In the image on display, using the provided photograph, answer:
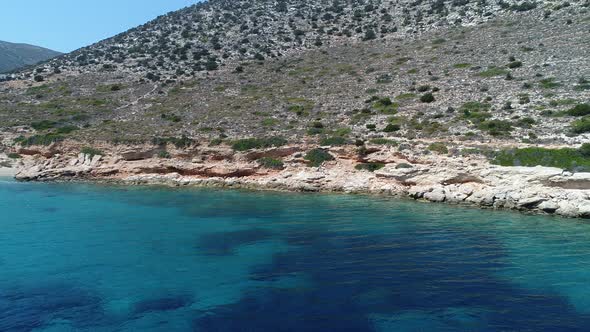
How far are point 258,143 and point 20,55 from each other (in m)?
172

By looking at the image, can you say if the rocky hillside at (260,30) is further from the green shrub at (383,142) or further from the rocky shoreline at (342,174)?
the green shrub at (383,142)

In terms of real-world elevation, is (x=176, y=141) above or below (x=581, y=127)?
below

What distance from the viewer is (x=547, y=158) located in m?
24.1

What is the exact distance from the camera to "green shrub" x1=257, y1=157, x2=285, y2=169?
32.3 metres

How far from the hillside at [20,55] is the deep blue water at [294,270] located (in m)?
149

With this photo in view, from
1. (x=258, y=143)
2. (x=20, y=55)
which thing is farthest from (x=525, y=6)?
(x=20, y=55)

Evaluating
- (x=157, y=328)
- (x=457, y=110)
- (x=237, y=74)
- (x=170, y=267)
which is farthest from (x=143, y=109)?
(x=157, y=328)

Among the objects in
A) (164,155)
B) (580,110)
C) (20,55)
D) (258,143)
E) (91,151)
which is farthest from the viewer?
(20,55)

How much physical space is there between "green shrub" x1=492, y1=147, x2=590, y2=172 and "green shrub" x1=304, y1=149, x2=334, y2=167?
1100 cm

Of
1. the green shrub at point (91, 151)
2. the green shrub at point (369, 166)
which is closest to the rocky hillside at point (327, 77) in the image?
the green shrub at point (91, 151)

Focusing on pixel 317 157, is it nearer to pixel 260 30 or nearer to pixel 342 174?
pixel 342 174

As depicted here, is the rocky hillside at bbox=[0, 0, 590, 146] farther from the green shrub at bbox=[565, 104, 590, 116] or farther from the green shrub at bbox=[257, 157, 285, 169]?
the green shrub at bbox=[257, 157, 285, 169]

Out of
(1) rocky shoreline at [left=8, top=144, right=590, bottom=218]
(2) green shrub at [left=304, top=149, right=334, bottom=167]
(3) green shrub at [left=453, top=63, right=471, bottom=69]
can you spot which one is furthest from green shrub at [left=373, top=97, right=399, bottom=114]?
(3) green shrub at [left=453, top=63, right=471, bottom=69]

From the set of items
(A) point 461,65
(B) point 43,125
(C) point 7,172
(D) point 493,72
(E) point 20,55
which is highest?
(E) point 20,55
